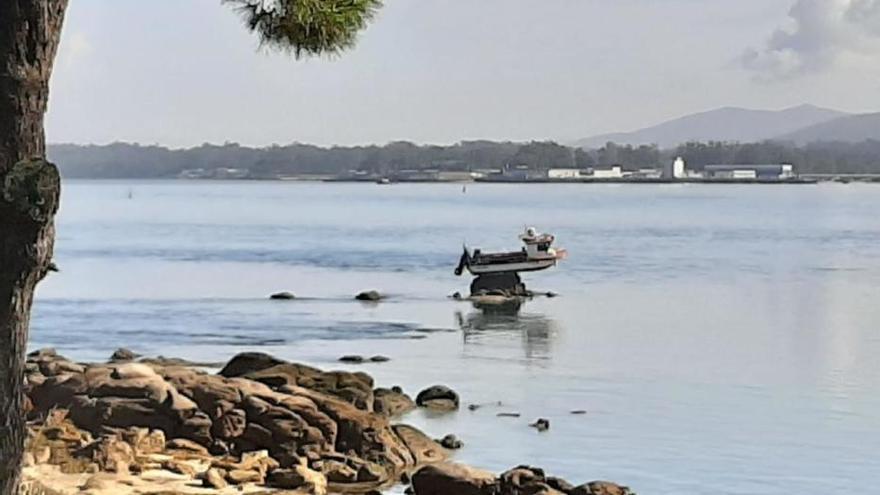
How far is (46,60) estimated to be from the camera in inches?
175

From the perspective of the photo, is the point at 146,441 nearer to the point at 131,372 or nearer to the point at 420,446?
the point at 131,372

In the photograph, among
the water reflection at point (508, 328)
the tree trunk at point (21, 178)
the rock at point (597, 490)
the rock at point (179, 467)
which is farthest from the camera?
the water reflection at point (508, 328)

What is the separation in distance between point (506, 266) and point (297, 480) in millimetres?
26544

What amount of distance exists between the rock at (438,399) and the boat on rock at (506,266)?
17.4 m

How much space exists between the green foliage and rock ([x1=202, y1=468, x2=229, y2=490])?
398 cm

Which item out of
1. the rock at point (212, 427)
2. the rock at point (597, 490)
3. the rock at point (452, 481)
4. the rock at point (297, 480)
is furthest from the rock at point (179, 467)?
the rock at point (597, 490)

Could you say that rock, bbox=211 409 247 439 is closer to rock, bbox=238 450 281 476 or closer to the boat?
rock, bbox=238 450 281 476

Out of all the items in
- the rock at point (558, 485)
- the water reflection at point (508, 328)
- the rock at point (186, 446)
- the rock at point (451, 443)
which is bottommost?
the water reflection at point (508, 328)

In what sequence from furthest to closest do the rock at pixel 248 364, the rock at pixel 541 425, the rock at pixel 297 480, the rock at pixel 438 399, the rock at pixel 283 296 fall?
the rock at pixel 283 296 → the rock at pixel 438 399 → the rock at pixel 541 425 → the rock at pixel 248 364 → the rock at pixel 297 480

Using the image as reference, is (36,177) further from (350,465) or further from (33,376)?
(33,376)

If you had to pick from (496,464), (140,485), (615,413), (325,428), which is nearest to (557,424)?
(615,413)

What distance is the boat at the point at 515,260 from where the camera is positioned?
35.9 m

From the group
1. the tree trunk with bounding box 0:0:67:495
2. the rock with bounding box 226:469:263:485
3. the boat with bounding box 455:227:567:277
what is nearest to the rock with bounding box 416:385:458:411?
the rock with bounding box 226:469:263:485

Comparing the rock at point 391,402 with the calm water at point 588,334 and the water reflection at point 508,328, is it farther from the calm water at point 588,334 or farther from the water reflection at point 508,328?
the water reflection at point 508,328
